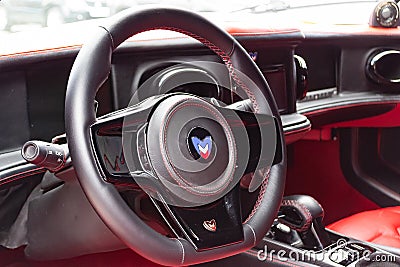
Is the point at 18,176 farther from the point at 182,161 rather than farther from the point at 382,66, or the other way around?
the point at 382,66

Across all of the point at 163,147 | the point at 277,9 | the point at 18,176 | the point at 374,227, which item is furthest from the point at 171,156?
the point at 277,9

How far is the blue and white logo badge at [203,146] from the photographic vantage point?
923mm

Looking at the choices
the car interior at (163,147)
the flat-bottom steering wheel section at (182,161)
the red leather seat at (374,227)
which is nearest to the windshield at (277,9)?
the car interior at (163,147)

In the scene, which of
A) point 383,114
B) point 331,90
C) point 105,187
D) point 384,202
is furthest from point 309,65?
point 105,187

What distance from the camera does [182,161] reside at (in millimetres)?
901

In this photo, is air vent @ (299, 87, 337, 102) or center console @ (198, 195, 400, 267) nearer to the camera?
center console @ (198, 195, 400, 267)

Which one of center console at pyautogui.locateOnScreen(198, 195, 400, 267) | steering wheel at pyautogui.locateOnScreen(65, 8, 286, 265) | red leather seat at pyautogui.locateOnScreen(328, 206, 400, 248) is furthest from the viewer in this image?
red leather seat at pyautogui.locateOnScreen(328, 206, 400, 248)

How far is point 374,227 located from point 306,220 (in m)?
0.32

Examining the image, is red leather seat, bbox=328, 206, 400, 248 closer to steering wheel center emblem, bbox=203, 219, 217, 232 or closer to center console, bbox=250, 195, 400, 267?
center console, bbox=250, 195, 400, 267

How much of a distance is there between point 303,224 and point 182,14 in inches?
24.5

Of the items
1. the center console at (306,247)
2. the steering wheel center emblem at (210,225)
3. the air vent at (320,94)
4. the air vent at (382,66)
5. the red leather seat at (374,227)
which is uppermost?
the steering wheel center emblem at (210,225)

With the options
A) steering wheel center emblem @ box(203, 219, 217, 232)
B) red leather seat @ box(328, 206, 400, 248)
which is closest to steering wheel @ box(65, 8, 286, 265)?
steering wheel center emblem @ box(203, 219, 217, 232)

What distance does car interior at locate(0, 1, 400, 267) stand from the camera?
878mm

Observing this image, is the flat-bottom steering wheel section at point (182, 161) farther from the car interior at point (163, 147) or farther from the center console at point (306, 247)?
the center console at point (306, 247)
